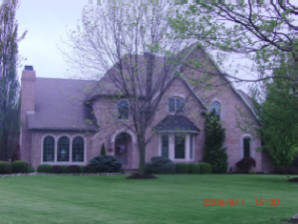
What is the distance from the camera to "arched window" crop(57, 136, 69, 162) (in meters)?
30.5

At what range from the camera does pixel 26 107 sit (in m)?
30.9

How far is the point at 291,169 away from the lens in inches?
1331

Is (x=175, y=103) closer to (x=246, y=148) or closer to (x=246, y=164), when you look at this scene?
(x=246, y=164)

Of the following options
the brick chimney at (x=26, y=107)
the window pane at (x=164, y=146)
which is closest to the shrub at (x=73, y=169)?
the brick chimney at (x=26, y=107)

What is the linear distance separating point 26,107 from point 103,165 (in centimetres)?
701

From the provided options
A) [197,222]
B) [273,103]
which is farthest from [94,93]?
[197,222]

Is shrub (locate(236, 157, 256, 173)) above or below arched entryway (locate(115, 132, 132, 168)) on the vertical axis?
below

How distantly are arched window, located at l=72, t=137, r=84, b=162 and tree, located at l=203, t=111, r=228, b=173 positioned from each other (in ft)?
28.9

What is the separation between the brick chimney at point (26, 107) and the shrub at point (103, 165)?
482 cm

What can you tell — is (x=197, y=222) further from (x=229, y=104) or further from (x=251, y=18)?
(x=229, y=104)

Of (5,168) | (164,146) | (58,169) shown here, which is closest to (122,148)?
(164,146)

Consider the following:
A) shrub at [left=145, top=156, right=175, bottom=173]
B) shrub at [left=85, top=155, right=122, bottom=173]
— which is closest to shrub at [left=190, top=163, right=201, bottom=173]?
shrub at [left=145, top=156, right=175, bottom=173]

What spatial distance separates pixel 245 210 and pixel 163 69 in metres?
13.5

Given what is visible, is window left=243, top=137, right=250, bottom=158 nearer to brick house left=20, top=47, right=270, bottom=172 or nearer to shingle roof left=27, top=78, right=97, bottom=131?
brick house left=20, top=47, right=270, bottom=172
